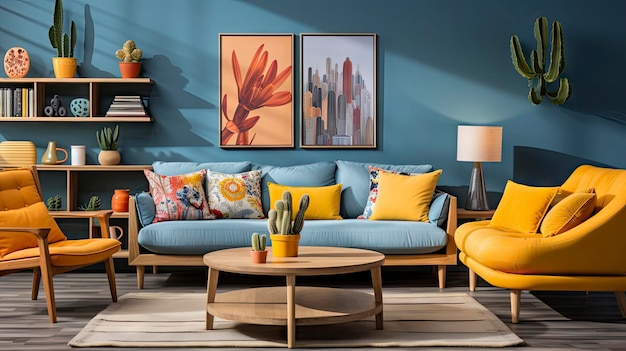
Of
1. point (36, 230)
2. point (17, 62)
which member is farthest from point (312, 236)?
point (17, 62)

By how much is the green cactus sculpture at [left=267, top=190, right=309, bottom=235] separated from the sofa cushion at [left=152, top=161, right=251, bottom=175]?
6.47 feet

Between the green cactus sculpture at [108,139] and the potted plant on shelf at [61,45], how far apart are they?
0.52 m

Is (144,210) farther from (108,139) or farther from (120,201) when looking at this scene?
(108,139)

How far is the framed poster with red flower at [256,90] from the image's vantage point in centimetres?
654

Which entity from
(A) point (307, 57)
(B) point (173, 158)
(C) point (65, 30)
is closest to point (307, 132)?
(A) point (307, 57)

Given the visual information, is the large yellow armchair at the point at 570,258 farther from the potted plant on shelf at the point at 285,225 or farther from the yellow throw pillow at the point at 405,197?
the yellow throw pillow at the point at 405,197

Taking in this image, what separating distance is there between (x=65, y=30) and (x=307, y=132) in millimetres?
2163

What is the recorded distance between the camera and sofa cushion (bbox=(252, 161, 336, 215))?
621cm

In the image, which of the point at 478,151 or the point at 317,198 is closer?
the point at 317,198

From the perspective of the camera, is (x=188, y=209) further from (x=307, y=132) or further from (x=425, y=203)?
(x=425, y=203)

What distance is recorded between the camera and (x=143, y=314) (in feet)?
15.5

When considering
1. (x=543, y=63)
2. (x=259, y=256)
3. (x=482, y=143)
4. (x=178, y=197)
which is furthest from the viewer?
(x=543, y=63)

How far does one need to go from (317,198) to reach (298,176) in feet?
1.03

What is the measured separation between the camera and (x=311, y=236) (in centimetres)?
555
